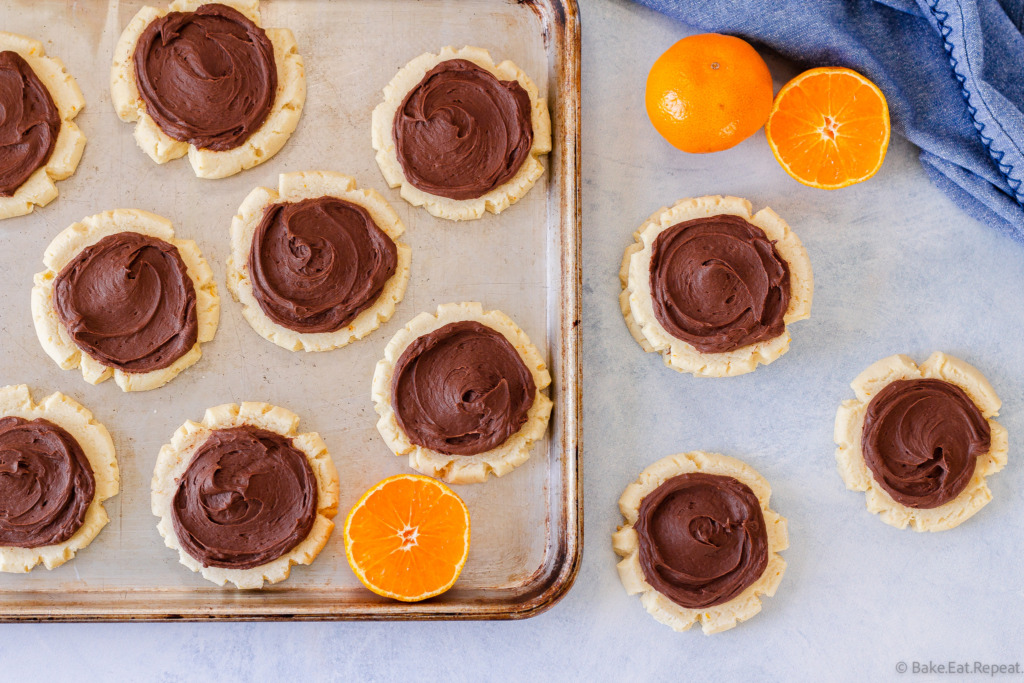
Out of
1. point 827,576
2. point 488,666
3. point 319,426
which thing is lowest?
point 827,576

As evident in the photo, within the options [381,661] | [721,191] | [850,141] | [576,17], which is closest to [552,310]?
[721,191]

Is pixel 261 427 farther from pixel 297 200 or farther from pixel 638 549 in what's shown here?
pixel 638 549

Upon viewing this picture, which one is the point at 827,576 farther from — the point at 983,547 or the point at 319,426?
the point at 319,426

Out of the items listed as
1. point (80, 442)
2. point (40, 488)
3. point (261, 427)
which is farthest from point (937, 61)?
point (40, 488)

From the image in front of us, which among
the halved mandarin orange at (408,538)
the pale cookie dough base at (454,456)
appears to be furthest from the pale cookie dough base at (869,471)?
the halved mandarin orange at (408,538)

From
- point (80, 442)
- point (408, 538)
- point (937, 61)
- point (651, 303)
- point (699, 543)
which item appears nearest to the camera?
point (408, 538)

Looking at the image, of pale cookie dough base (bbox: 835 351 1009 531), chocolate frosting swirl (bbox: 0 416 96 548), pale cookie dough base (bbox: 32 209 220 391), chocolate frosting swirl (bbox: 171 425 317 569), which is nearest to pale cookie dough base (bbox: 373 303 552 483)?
chocolate frosting swirl (bbox: 171 425 317 569)
